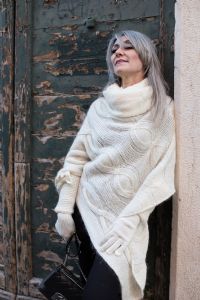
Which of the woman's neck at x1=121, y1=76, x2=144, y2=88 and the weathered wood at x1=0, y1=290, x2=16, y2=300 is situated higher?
the woman's neck at x1=121, y1=76, x2=144, y2=88

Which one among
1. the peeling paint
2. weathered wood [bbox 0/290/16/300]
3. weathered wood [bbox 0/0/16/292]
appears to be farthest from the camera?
weathered wood [bbox 0/290/16/300]

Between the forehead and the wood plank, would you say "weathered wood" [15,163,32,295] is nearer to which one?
the wood plank

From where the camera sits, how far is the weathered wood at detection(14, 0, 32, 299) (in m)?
2.66

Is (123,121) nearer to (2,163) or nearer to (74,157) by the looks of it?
(74,157)

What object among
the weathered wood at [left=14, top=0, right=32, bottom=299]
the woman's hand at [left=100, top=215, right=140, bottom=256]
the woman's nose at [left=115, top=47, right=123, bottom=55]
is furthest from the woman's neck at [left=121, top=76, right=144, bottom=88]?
the weathered wood at [left=14, top=0, right=32, bottom=299]

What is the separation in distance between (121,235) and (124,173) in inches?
11.8

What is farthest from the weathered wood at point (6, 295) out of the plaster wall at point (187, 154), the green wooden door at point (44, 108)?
the plaster wall at point (187, 154)

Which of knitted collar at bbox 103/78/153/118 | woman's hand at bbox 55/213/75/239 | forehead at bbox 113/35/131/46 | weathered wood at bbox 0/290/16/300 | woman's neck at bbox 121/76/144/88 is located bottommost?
weathered wood at bbox 0/290/16/300

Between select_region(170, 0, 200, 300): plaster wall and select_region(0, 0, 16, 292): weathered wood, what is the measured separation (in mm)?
1203

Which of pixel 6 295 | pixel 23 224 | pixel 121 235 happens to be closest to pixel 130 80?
pixel 121 235

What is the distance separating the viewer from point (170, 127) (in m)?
1.98

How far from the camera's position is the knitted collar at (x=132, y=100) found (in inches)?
74.5

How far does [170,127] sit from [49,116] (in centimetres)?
98

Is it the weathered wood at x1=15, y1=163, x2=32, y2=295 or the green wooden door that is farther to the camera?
the weathered wood at x1=15, y1=163, x2=32, y2=295
